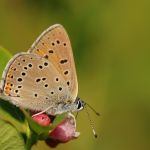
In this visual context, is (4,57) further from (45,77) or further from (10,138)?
(10,138)

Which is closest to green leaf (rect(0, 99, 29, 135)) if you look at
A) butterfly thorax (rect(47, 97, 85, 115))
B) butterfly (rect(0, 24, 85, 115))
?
butterfly (rect(0, 24, 85, 115))

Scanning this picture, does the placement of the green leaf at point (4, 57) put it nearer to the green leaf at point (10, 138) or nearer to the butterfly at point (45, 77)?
the butterfly at point (45, 77)

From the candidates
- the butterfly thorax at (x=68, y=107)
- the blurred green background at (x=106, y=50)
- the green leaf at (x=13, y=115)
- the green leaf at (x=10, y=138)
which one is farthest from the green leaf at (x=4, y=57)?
the blurred green background at (x=106, y=50)

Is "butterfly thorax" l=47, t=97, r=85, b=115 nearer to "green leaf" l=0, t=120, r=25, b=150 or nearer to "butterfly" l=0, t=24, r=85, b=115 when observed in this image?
"butterfly" l=0, t=24, r=85, b=115

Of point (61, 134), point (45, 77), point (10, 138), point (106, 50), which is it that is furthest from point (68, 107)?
point (106, 50)

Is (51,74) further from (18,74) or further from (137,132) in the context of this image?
(137,132)

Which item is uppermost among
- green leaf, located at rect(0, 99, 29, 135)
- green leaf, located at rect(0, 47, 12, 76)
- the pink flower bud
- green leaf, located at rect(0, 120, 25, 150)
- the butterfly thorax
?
green leaf, located at rect(0, 47, 12, 76)

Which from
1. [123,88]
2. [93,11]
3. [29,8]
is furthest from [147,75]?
[29,8]
